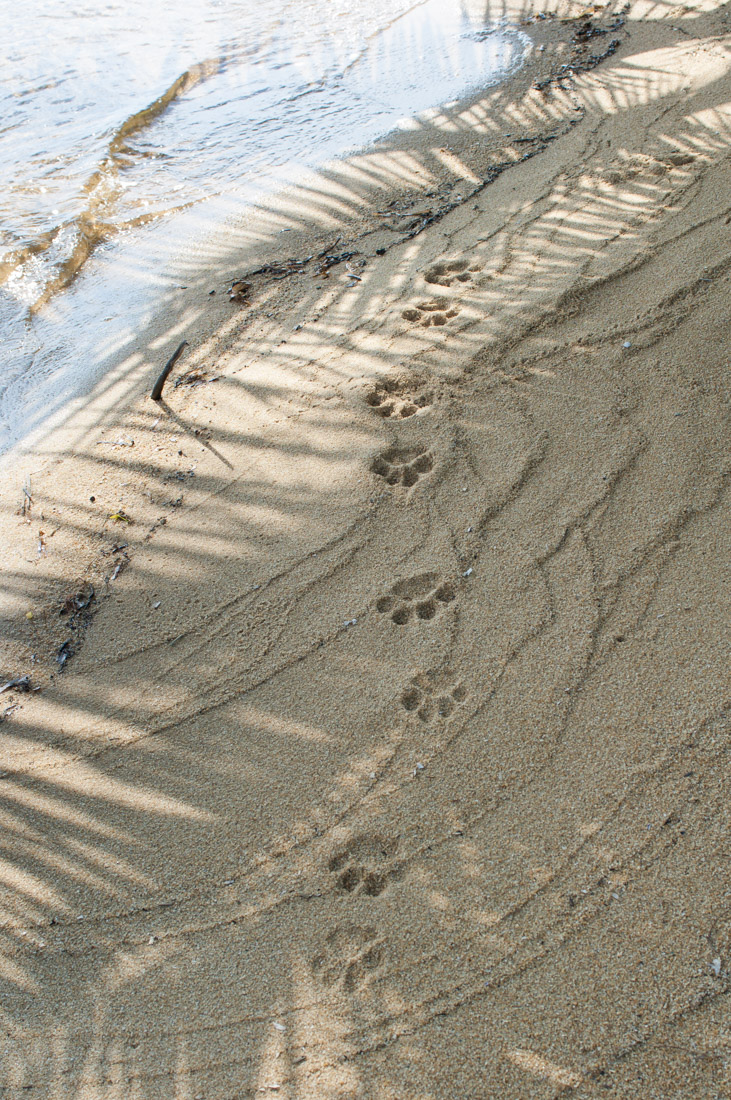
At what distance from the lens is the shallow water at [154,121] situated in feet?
15.5

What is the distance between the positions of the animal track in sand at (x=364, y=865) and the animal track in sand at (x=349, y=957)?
0.10m

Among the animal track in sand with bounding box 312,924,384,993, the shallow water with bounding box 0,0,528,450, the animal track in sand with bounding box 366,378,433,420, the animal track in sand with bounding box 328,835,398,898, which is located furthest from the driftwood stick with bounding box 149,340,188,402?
the animal track in sand with bounding box 312,924,384,993

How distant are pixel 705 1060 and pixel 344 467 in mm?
2125

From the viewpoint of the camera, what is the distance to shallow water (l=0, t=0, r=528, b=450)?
15.5ft

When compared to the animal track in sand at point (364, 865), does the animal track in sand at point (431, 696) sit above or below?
above

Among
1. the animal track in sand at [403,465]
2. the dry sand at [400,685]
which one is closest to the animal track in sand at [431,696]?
the dry sand at [400,685]

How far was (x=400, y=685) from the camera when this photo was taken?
90.5 inches

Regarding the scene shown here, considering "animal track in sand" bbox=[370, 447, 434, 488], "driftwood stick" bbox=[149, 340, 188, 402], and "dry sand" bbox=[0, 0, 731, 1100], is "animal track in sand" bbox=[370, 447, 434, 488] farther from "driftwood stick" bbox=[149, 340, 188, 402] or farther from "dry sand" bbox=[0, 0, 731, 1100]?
"driftwood stick" bbox=[149, 340, 188, 402]

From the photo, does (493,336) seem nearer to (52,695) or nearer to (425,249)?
(425,249)

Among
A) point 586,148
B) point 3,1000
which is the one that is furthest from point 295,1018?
point 586,148

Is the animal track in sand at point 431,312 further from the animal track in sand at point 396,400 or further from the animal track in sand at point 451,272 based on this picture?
the animal track in sand at point 396,400

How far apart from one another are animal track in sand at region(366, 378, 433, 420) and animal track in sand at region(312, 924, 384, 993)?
1.94 meters

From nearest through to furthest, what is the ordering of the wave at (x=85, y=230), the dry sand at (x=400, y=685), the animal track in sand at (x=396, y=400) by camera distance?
the dry sand at (x=400, y=685) → the animal track in sand at (x=396, y=400) → the wave at (x=85, y=230)

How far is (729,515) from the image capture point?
2.46 m
